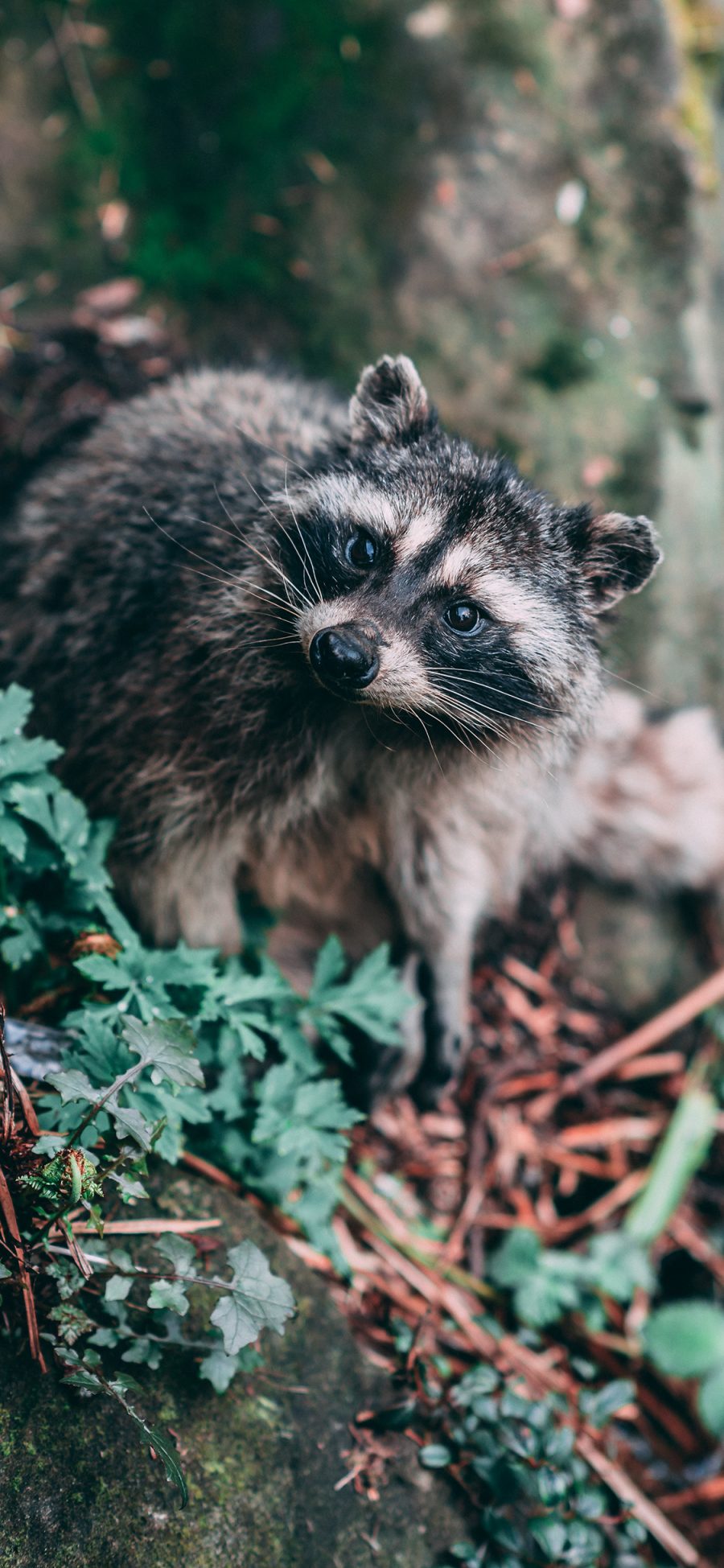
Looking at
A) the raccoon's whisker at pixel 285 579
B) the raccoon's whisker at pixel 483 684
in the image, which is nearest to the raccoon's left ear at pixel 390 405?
the raccoon's whisker at pixel 285 579

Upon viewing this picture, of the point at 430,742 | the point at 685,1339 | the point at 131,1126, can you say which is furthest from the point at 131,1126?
the point at 685,1339

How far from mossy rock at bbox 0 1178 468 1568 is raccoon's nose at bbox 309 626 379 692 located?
1154mm

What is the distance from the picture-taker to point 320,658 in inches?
86.1

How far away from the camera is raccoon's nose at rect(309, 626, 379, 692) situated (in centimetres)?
215

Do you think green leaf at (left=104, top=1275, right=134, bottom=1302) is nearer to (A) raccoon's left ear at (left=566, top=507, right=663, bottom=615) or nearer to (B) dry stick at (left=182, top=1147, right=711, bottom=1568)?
(B) dry stick at (left=182, top=1147, right=711, bottom=1568)

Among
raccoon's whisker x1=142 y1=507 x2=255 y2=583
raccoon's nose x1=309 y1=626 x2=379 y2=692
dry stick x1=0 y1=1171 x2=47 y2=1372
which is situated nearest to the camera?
dry stick x1=0 y1=1171 x2=47 y2=1372

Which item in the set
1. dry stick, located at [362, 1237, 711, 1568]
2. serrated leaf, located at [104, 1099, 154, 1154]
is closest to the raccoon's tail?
dry stick, located at [362, 1237, 711, 1568]

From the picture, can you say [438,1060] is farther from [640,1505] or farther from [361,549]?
[361,549]

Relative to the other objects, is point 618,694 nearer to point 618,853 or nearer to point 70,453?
point 618,853

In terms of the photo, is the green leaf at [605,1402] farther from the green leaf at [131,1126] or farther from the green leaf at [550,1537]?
the green leaf at [131,1126]

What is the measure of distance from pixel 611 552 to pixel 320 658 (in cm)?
77

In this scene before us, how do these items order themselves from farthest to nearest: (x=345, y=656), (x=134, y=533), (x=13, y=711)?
(x=134, y=533), (x=13, y=711), (x=345, y=656)

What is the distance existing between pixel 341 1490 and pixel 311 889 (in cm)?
150

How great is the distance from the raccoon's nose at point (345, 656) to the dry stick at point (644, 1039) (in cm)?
189
